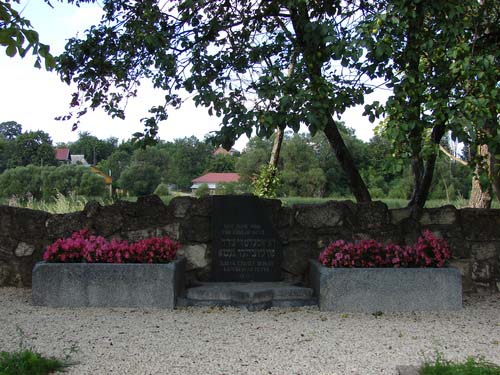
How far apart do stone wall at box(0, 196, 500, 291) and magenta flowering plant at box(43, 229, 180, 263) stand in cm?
83

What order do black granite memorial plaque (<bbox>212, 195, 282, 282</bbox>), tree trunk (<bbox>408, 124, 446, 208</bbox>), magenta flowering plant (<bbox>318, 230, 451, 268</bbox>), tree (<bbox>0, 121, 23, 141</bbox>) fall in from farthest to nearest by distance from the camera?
tree (<bbox>0, 121, 23, 141</bbox>) < tree trunk (<bbox>408, 124, 446, 208</bbox>) < black granite memorial plaque (<bbox>212, 195, 282, 282</bbox>) < magenta flowering plant (<bbox>318, 230, 451, 268</bbox>)

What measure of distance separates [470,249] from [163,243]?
3761 millimetres

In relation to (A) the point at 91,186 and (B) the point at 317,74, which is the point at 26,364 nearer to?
(B) the point at 317,74

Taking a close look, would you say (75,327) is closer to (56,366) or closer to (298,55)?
(56,366)

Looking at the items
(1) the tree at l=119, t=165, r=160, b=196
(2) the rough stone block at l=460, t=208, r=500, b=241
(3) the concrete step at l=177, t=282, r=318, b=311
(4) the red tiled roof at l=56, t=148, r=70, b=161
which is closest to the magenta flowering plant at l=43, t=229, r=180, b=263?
(3) the concrete step at l=177, t=282, r=318, b=311

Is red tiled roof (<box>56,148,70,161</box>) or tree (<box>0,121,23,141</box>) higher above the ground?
tree (<box>0,121,23,141</box>)

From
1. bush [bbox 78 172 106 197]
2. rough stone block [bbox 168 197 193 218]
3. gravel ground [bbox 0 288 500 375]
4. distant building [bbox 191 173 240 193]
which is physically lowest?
gravel ground [bbox 0 288 500 375]

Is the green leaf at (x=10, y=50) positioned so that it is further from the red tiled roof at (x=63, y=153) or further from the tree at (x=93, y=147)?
the tree at (x=93, y=147)

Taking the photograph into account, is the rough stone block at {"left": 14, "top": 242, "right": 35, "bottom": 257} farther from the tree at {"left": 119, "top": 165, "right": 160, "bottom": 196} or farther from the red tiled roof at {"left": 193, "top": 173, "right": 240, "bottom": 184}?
the red tiled roof at {"left": 193, "top": 173, "right": 240, "bottom": 184}

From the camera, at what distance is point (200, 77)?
638cm

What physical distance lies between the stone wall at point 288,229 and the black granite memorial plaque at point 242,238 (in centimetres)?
12

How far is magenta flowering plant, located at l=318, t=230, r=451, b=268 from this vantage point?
6.02m

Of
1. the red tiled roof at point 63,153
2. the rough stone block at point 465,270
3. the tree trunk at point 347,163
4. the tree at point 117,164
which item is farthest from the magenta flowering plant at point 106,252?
the red tiled roof at point 63,153

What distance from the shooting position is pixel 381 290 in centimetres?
586
